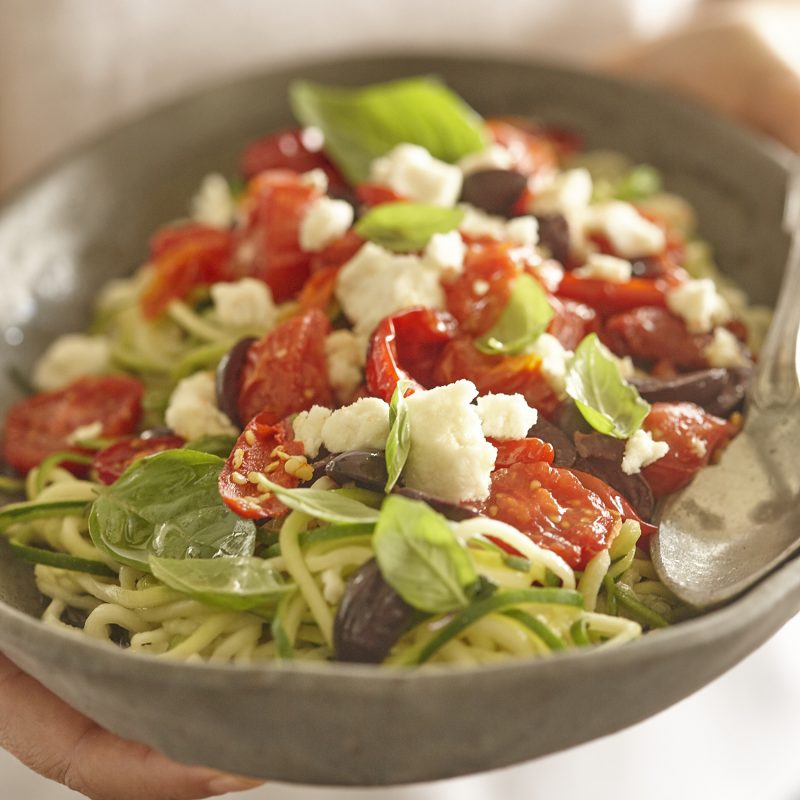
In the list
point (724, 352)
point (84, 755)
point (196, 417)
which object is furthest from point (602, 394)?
point (84, 755)

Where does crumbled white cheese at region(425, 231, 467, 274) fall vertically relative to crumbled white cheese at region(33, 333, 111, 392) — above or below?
above

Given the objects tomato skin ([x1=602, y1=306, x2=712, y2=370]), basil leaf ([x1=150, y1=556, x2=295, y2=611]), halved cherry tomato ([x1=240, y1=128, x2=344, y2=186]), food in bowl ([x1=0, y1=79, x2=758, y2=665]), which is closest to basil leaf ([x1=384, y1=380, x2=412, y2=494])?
food in bowl ([x1=0, y1=79, x2=758, y2=665])

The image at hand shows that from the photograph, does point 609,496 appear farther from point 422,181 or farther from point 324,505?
point 422,181

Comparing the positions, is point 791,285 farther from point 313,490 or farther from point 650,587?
point 313,490

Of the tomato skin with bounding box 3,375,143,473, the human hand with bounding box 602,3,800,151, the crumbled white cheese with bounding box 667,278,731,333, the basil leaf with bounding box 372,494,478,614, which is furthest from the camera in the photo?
the human hand with bounding box 602,3,800,151

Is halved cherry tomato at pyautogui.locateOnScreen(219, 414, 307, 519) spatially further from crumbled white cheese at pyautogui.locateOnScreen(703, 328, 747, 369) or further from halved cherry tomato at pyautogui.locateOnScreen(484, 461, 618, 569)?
crumbled white cheese at pyautogui.locateOnScreen(703, 328, 747, 369)

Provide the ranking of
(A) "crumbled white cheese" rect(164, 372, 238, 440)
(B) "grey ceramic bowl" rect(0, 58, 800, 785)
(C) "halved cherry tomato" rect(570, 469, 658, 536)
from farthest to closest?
(A) "crumbled white cheese" rect(164, 372, 238, 440), (C) "halved cherry tomato" rect(570, 469, 658, 536), (B) "grey ceramic bowl" rect(0, 58, 800, 785)
